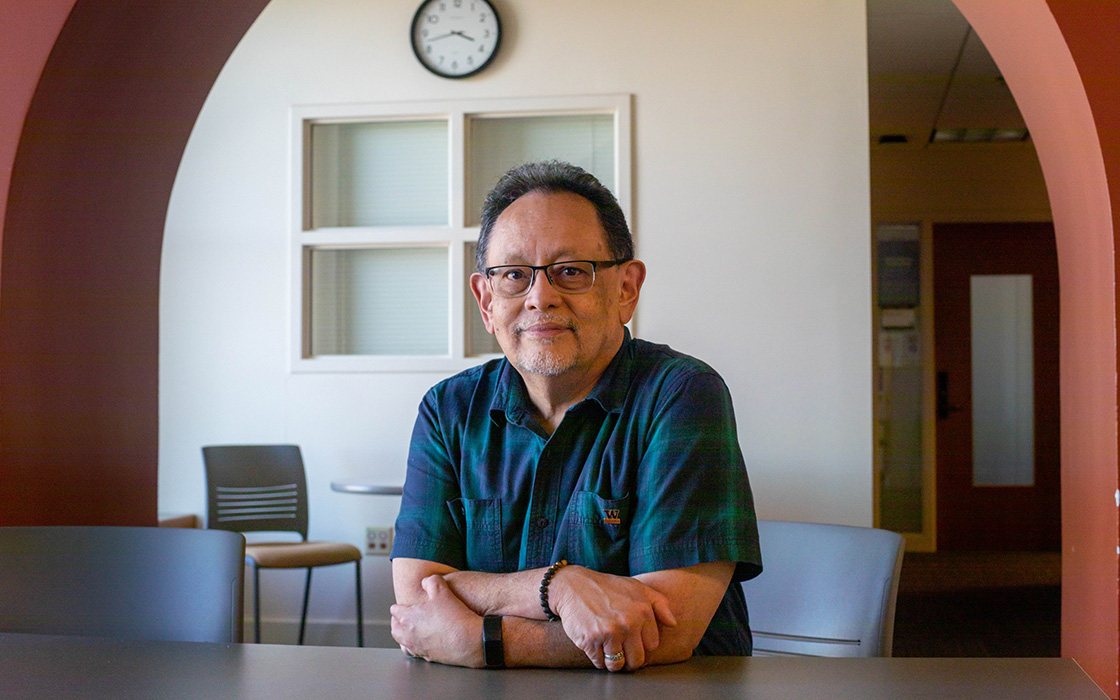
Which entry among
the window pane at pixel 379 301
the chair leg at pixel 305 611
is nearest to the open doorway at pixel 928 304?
the window pane at pixel 379 301

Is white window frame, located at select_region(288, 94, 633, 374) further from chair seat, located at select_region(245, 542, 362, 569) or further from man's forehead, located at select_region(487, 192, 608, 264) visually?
man's forehead, located at select_region(487, 192, 608, 264)

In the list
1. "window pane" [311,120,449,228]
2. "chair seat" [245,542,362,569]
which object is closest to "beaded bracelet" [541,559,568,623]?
"chair seat" [245,542,362,569]

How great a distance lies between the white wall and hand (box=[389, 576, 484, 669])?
3.02 meters

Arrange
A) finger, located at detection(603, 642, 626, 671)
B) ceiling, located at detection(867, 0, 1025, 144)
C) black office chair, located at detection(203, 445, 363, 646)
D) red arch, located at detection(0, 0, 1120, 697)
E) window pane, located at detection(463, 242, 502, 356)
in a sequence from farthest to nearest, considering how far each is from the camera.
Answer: ceiling, located at detection(867, 0, 1025, 144)
window pane, located at detection(463, 242, 502, 356)
black office chair, located at detection(203, 445, 363, 646)
red arch, located at detection(0, 0, 1120, 697)
finger, located at detection(603, 642, 626, 671)

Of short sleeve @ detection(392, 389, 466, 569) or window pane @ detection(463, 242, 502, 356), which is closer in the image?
short sleeve @ detection(392, 389, 466, 569)

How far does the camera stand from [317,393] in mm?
4512

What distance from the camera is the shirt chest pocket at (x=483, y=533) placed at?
1528mm

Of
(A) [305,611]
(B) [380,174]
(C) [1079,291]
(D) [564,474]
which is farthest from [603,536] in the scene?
(B) [380,174]

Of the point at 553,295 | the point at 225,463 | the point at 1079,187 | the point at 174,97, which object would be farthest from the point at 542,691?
the point at 225,463

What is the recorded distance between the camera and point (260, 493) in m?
4.25

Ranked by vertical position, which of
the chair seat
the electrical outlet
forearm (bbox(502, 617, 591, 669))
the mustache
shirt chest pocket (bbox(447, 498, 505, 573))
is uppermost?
the mustache

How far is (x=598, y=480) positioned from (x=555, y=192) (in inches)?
18.9

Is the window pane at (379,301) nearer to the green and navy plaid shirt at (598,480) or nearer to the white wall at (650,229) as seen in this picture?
the white wall at (650,229)

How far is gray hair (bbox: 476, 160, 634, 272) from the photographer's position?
159cm
